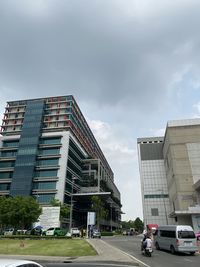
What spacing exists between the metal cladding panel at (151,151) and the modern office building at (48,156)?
21539mm

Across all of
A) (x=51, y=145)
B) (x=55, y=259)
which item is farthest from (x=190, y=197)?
(x=55, y=259)

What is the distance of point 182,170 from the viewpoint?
2990 inches

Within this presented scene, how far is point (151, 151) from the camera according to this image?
11681 cm

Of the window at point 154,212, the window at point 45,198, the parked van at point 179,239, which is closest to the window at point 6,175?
the window at point 45,198

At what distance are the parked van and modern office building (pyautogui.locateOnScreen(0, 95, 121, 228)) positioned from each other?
5555cm

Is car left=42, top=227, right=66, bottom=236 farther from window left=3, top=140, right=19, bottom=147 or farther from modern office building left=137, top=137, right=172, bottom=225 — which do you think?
modern office building left=137, top=137, right=172, bottom=225

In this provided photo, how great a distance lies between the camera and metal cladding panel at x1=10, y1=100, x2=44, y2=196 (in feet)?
283

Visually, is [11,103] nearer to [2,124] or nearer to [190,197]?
→ [2,124]

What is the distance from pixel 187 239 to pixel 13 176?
76.5m

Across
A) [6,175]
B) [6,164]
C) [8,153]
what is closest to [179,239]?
[6,175]

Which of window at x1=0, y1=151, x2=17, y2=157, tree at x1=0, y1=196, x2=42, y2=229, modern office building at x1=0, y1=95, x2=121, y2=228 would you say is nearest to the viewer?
tree at x1=0, y1=196, x2=42, y2=229

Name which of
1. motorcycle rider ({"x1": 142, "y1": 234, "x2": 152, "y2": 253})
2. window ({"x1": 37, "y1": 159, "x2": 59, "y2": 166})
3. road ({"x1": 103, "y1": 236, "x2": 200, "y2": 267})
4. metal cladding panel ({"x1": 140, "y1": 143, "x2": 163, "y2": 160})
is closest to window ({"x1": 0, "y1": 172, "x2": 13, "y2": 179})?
window ({"x1": 37, "y1": 159, "x2": 59, "y2": 166})

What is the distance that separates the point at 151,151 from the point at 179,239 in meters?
97.1

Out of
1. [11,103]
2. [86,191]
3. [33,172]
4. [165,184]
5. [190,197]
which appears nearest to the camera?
[190,197]
